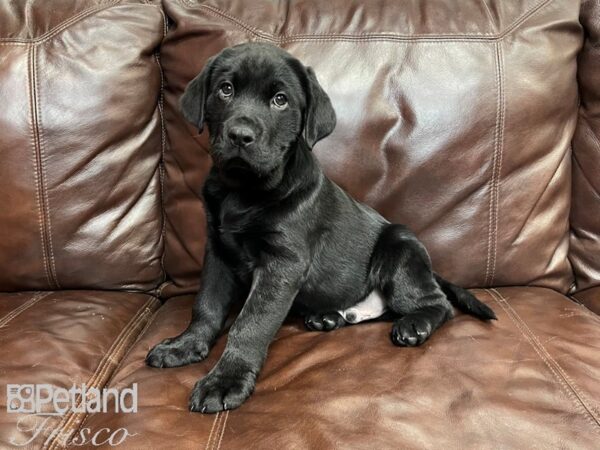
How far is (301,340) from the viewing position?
1.72 meters

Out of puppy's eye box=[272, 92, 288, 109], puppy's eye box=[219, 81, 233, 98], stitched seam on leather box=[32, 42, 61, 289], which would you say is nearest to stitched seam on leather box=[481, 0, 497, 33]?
puppy's eye box=[272, 92, 288, 109]

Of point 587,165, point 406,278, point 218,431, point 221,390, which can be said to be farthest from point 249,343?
point 587,165

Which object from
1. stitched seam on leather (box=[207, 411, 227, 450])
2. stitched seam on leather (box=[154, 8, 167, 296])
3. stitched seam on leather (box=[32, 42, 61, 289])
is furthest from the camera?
stitched seam on leather (box=[154, 8, 167, 296])

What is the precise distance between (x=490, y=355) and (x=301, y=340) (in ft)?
1.69

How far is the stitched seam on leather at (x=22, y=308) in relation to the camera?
5.81 feet

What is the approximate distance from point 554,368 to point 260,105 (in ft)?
3.35

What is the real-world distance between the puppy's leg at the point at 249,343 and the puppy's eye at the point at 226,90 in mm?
496

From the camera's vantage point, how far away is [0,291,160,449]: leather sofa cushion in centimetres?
131

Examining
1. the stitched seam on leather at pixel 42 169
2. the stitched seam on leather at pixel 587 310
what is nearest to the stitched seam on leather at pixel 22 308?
the stitched seam on leather at pixel 42 169

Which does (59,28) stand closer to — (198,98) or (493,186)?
(198,98)

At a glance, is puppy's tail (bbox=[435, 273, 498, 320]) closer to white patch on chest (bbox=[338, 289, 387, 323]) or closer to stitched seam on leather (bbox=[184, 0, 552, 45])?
white patch on chest (bbox=[338, 289, 387, 323])

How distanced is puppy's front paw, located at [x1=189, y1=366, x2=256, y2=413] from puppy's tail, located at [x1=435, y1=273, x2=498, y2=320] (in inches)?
28.5

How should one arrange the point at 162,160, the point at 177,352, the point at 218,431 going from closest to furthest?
the point at 218,431
the point at 177,352
the point at 162,160

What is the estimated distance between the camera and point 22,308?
6.13ft
